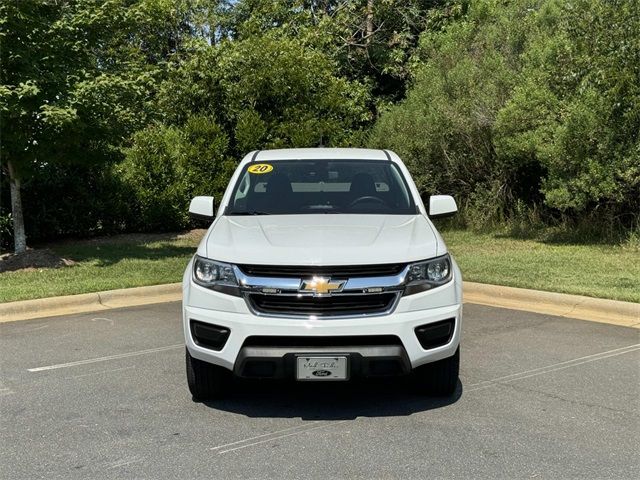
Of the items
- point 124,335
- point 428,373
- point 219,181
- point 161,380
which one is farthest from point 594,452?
point 219,181

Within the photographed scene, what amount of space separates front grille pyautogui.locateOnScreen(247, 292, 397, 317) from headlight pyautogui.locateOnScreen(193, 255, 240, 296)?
0.15 metres

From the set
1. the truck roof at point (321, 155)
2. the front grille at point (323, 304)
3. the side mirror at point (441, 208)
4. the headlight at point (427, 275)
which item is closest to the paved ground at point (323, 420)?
the front grille at point (323, 304)

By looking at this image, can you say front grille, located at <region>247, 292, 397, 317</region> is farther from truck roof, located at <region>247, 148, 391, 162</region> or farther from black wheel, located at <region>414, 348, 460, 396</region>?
truck roof, located at <region>247, 148, 391, 162</region>

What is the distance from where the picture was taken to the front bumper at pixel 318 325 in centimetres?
393

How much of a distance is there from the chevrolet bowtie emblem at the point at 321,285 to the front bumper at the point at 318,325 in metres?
0.17

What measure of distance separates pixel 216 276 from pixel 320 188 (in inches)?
62.5

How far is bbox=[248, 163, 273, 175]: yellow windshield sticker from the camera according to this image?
5.62 m

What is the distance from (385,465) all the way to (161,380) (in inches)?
87.4

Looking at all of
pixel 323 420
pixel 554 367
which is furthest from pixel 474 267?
pixel 323 420

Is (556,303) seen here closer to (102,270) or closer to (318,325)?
(318,325)

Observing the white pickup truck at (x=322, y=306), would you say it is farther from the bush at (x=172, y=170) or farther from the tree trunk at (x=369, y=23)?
the tree trunk at (x=369, y=23)

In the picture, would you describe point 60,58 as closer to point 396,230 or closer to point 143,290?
point 143,290

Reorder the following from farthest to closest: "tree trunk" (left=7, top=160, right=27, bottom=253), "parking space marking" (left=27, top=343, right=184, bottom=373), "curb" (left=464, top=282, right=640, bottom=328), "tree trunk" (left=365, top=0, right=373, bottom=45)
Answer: "tree trunk" (left=365, top=0, right=373, bottom=45), "tree trunk" (left=7, top=160, right=27, bottom=253), "curb" (left=464, top=282, right=640, bottom=328), "parking space marking" (left=27, top=343, right=184, bottom=373)

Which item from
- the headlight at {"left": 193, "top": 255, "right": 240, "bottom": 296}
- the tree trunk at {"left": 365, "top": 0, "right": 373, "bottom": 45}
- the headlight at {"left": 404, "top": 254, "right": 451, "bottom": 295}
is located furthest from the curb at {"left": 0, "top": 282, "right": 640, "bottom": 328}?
the tree trunk at {"left": 365, "top": 0, "right": 373, "bottom": 45}
